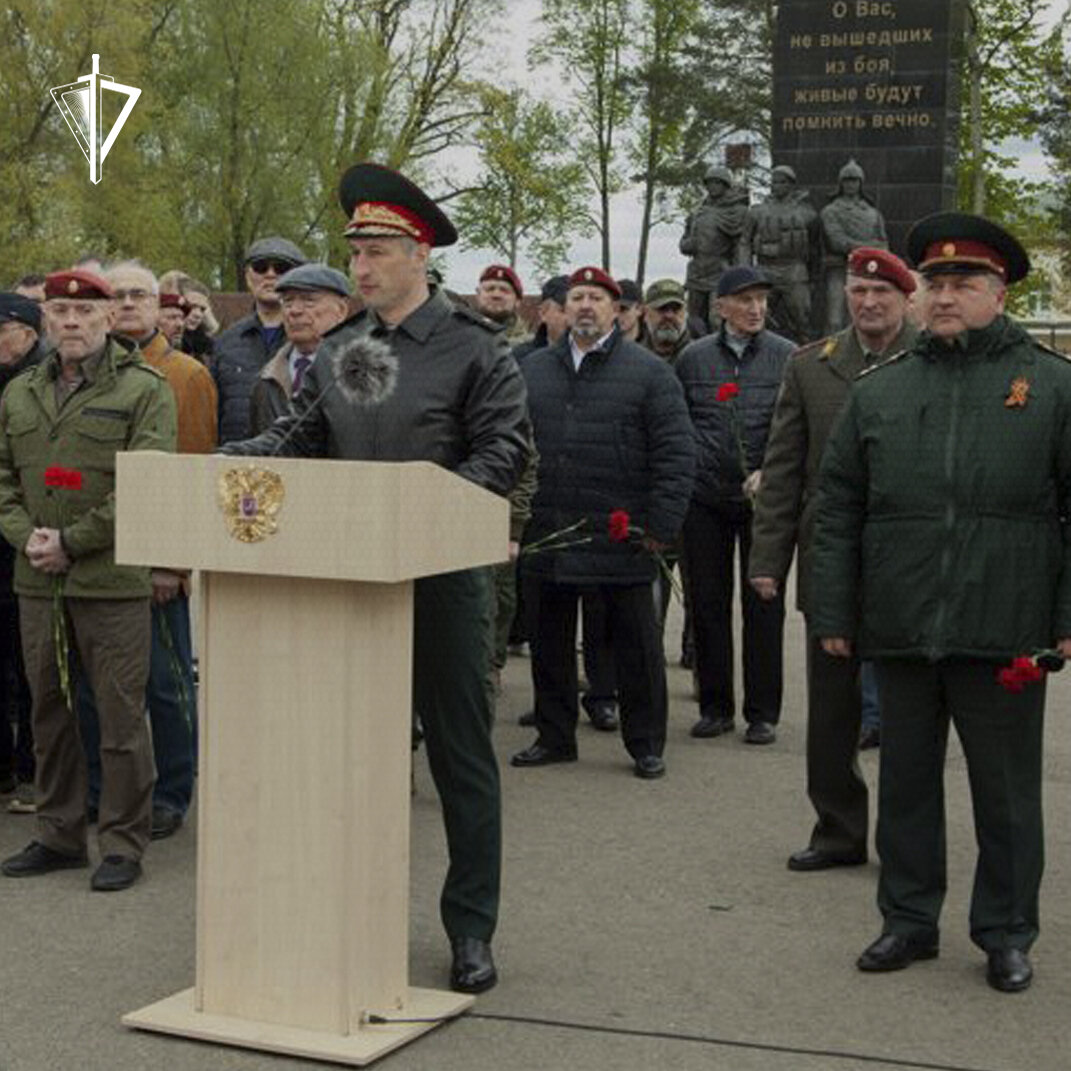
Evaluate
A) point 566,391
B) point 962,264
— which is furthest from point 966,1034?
point 566,391

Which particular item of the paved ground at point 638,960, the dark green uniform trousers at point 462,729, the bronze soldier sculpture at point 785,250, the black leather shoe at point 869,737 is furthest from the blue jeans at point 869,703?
the bronze soldier sculpture at point 785,250

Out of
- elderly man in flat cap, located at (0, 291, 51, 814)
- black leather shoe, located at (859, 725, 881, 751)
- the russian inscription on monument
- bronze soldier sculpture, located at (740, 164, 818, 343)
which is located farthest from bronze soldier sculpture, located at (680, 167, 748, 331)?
elderly man in flat cap, located at (0, 291, 51, 814)

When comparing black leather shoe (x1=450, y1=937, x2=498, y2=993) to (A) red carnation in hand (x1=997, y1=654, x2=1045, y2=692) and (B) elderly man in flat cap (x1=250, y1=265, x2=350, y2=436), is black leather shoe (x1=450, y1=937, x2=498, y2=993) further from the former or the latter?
(B) elderly man in flat cap (x1=250, y1=265, x2=350, y2=436)

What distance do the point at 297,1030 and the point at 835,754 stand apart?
8.20ft

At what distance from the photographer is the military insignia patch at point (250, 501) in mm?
4895

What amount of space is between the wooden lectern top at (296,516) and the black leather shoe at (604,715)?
4.72 metres

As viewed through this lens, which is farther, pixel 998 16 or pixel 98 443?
pixel 998 16

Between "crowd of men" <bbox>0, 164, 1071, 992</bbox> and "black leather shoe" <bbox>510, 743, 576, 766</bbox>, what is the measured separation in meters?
0.01

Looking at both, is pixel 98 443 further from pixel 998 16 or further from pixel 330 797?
pixel 998 16

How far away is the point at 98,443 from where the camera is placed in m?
6.91

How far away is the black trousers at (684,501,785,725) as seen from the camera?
9641mm

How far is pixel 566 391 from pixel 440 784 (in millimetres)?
3605

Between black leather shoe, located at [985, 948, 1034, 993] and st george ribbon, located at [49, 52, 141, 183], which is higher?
st george ribbon, located at [49, 52, 141, 183]

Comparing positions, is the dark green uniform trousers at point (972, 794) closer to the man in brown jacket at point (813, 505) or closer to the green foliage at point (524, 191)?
the man in brown jacket at point (813, 505)
